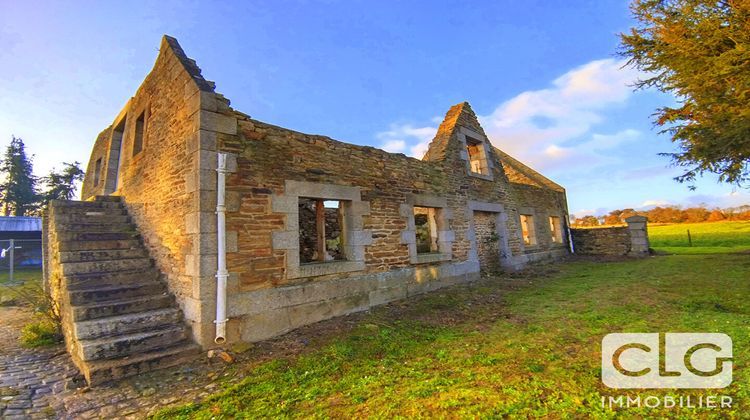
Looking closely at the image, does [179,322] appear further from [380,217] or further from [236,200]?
[380,217]

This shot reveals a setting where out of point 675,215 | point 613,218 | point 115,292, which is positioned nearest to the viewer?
point 115,292

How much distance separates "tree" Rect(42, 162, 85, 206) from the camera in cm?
2862

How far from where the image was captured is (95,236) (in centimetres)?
635

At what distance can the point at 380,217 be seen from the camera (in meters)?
7.35

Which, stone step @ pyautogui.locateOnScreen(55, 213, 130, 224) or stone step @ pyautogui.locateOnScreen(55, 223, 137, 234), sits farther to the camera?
stone step @ pyautogui.locateOnScreen(55, 213, 130, 224)

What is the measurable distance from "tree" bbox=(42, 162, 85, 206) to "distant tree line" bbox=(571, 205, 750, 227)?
42.6 metres

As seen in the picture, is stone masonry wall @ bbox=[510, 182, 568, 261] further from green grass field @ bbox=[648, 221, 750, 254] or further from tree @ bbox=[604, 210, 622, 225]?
tree @ bbox=[604, 210, 622, 225]

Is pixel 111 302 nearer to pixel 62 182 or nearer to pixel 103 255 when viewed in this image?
pixel 103 255

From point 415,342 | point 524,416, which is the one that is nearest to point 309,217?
point 415,342

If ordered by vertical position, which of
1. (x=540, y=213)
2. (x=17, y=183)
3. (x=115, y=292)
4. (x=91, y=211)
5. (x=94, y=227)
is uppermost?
(x=17, y=183)

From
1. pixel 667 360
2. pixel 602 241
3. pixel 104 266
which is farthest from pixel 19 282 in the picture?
pixel 602 241

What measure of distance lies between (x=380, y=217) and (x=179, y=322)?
413cm

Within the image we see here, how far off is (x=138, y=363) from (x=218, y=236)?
1810 mm

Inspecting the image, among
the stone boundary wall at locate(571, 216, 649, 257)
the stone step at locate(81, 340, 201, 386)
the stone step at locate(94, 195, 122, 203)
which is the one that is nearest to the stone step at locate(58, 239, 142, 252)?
the stone step at locate(94, 195, 122, 203)
